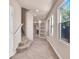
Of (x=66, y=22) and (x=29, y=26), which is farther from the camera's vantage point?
(x=29, y=26)

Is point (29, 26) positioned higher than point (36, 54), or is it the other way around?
point (29, 26)

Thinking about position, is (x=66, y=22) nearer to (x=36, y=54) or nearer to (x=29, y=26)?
(x=36, y=54)

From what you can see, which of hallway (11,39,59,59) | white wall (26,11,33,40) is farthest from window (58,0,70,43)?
white wall (26,11,33,40)

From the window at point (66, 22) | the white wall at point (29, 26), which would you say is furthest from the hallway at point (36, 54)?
the white wall at point (29, 26)

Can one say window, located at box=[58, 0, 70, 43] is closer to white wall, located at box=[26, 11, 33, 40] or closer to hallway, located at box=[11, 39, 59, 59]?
hallway, located at box=[11, 39, 59, 59]

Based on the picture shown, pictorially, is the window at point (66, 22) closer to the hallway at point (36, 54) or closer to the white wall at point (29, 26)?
the hallway at point (36, 54)

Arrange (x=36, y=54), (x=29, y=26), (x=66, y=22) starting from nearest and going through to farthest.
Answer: (x=66, y=22) < (x=36, y=54) < (x=29, y=26)

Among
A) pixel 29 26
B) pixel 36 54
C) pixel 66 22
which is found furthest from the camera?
pixel 29 26

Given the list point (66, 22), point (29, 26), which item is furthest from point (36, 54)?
point (29, 26)
